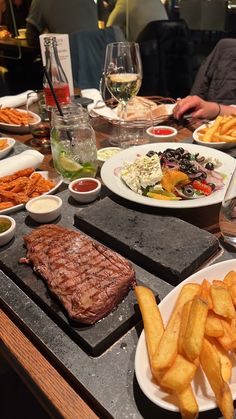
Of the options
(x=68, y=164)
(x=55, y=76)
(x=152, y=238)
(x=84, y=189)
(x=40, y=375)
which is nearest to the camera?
(x=40, y=375)

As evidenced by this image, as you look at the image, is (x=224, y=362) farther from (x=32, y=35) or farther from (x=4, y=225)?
(x=32, y=35)

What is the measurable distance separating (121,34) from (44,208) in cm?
423

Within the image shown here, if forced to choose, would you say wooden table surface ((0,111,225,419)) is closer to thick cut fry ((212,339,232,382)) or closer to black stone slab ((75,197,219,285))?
thick cut fry ((212,339,232,382))

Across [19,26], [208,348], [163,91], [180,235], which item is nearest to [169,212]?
[180,235]

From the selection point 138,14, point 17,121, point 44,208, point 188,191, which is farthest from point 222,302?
point 138,14

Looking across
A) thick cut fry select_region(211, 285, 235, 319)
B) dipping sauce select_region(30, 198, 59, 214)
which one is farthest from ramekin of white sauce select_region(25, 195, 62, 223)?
thick cut fry select_region(211, 285, 235, 319)

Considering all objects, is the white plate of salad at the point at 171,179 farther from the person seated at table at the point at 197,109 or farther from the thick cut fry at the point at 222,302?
the person seated at table at the point at 197,109

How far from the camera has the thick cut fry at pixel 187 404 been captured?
802 millimetres

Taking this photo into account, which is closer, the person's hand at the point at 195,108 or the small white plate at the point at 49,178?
the small white plate at the point at 49,178

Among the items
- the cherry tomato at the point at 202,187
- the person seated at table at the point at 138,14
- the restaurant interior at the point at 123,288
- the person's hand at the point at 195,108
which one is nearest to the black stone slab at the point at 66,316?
the restaurant interior at the point at 123,288

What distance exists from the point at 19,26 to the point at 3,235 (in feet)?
20.6

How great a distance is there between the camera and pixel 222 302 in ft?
3.19

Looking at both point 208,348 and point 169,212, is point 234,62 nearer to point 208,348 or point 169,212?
point 169,212

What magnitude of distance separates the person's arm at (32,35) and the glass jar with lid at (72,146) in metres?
4.01
